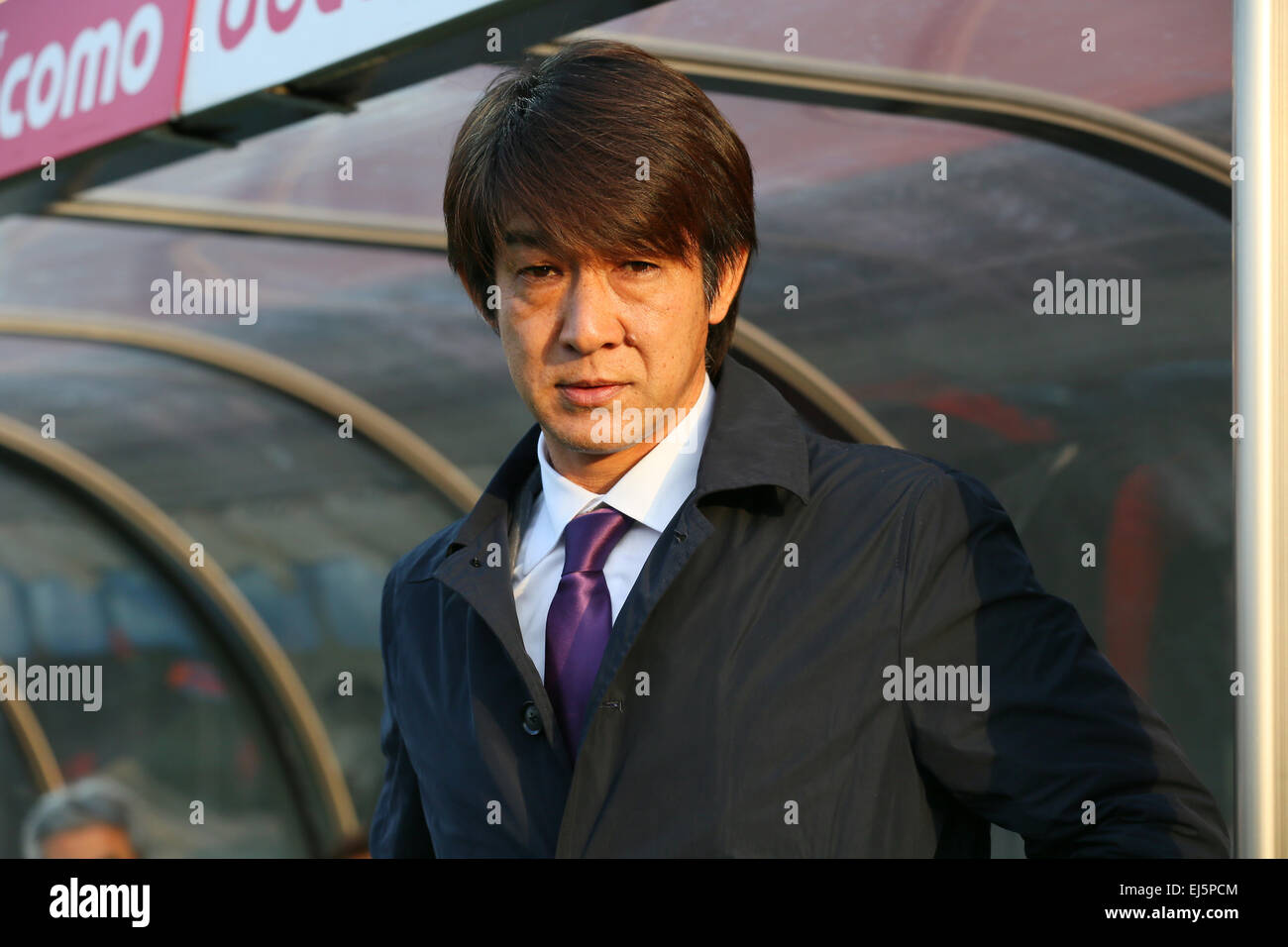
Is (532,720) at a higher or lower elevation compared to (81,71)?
lower

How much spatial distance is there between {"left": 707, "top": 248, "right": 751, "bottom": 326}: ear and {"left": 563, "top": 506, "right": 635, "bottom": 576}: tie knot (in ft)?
1.27

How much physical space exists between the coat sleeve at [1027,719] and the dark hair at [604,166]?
0.59 metres

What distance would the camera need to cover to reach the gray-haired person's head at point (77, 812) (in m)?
6.84

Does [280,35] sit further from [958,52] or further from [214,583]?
[214,583]

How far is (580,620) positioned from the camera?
2207 millimetres

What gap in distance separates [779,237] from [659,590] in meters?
3.12

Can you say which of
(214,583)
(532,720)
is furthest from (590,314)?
(214,583)

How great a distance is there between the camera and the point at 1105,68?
3.87 metres

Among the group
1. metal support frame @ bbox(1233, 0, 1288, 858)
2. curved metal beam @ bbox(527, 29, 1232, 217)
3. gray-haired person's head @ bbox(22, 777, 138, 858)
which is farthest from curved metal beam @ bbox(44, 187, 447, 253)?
metal support frame @ bbox(1233, 0, 1288, 858)

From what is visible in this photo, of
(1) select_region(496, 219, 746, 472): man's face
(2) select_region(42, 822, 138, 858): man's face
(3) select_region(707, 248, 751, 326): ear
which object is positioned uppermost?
(3) select_region(707, 248, 751, 326): ear

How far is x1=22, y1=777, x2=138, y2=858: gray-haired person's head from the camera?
6844 millimetres

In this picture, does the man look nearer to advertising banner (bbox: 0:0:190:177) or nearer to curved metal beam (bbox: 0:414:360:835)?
advertising banner (bbox: 0:0:190:177)

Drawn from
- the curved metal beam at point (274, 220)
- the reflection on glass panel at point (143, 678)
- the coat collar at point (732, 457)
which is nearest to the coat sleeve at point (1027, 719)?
the coat collar at point (732, 457)

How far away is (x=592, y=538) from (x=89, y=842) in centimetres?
503
